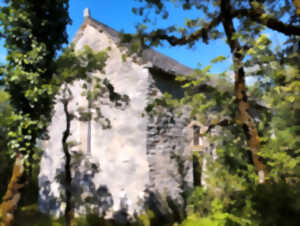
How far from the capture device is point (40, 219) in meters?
10.4

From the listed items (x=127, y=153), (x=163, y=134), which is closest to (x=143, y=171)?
(x=127, y=153)

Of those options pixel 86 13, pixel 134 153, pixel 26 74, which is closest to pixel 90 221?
pixel 134 153

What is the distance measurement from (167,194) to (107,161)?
2561 millimetres

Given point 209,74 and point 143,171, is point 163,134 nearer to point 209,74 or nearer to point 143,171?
point 143,171

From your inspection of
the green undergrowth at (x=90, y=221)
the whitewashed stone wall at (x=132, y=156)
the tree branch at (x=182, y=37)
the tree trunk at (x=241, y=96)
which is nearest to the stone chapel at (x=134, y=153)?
the whitewashed stone wall at (x=132, y=156)

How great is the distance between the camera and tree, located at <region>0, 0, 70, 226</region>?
621 cm

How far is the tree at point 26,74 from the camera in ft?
20.4

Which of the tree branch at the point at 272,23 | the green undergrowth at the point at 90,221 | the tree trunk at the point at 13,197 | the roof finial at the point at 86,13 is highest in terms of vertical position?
the roof finial at the point at 86,13

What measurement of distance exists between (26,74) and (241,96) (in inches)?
195

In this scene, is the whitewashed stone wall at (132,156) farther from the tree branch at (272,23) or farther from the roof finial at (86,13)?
the tree branch at (272,23)

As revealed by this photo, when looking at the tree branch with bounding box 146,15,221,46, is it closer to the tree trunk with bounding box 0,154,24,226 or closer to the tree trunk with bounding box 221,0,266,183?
the tree trunk with bounding box 221,0,266,183

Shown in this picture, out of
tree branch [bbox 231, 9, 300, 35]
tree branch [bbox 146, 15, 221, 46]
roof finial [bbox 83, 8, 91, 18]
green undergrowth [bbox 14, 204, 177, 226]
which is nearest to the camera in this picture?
tree branch [bbox 231, 9, 300, 35]

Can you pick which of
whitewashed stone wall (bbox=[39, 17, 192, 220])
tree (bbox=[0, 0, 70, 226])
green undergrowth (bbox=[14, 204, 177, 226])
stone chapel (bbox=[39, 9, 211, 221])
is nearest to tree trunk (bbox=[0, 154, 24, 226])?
tree (bbox=[0, 0, 70, 226])

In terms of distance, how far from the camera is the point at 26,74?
20.2 feet
